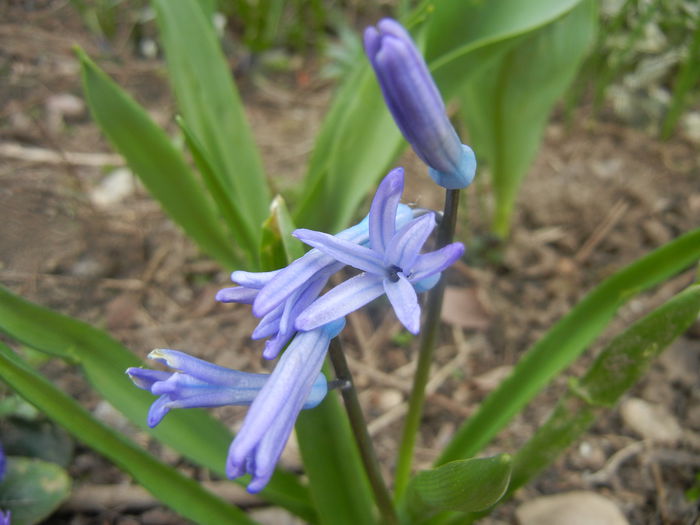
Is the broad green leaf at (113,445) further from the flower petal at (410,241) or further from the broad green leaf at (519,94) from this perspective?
the broad green leaf at (519,94)

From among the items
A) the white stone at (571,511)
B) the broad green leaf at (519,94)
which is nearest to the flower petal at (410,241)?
the white stone at (571,511)

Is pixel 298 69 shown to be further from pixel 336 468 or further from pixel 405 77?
pixel 405 77

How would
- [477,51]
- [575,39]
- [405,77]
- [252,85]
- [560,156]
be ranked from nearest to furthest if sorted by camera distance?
[405,77]
[477,51]
[575,39]
[560,156]
[252,85]

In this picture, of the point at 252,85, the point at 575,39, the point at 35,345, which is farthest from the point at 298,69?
the point at 35,345

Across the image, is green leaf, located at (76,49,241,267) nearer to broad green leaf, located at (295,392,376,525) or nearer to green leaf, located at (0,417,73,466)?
green leaf, located at (0,417,73,466)

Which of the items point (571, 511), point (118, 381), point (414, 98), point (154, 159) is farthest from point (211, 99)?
point (571, 511)
